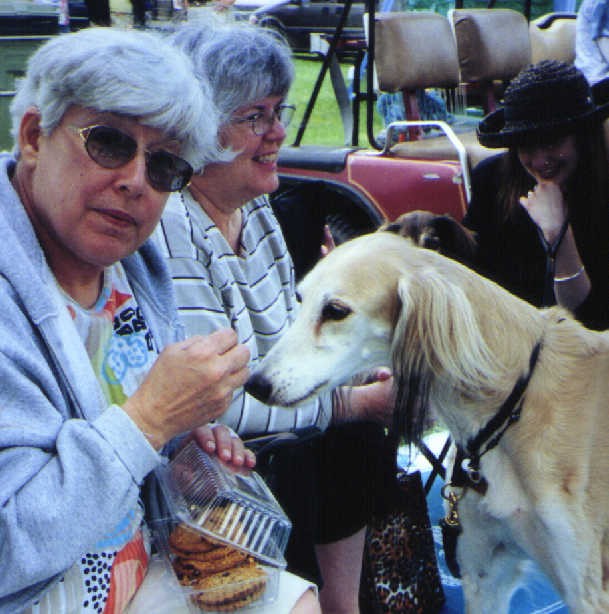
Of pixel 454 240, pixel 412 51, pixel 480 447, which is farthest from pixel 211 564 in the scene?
pixel 412 51

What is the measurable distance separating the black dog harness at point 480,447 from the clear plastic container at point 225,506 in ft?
1.91

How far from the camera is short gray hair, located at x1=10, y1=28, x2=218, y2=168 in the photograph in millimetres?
1394

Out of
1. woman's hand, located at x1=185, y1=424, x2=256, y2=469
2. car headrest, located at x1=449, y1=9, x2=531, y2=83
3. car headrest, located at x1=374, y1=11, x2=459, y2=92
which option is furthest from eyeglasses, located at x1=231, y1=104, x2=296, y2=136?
car headrest, located at x1=449, y1=9, x2=531, y2=83

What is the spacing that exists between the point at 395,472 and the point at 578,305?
0.95 meters

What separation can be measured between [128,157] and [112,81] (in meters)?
0.14

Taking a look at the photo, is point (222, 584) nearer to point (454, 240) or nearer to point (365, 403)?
point (365, 403)

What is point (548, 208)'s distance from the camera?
2789 mm

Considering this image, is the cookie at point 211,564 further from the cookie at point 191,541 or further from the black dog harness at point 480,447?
the black dog harness at point 480,447

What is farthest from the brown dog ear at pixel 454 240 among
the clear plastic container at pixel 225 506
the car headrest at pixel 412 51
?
the car headrest at pixel 412 51

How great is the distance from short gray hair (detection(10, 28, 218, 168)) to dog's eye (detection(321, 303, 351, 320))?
575 mm

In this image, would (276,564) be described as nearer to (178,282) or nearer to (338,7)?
(178,282)

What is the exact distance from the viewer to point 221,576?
1.45 m

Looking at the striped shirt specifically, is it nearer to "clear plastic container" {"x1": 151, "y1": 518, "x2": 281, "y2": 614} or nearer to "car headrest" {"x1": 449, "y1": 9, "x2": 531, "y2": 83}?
"clear plastic container" {"x1": 151, "y1": 518, "x2": 281, "y2": 614}

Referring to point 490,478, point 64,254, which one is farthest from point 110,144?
point 490,478
